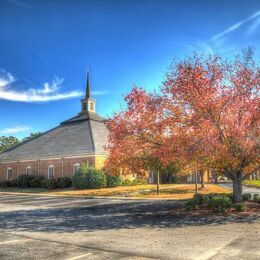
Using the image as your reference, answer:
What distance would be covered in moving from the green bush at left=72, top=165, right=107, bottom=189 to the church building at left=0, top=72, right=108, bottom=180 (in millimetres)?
2634

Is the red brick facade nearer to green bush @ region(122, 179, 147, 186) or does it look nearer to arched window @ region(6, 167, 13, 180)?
arched window @ region(6, 167, 13, 180)

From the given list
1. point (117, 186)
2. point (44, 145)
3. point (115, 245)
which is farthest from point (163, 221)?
point (44, 145)

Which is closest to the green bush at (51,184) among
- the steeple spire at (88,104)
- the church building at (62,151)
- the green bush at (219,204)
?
the church building at (62,151)

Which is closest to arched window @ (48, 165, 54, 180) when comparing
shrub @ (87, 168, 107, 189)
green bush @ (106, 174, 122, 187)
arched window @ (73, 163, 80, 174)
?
arched window @ (73, 163, 80, 174)

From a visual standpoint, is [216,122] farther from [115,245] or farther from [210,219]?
[115,245]

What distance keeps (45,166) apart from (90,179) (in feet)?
35.7

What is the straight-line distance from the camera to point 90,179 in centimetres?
3738

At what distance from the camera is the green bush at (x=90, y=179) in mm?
37375

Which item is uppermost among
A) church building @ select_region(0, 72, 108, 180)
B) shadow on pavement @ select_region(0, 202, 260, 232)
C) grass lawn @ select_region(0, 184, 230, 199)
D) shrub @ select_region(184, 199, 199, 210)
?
church building @ select_region(0, 72, 108, 180)

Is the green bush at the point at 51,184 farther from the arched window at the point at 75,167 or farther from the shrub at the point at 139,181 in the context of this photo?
the shrub at the point at 139,181

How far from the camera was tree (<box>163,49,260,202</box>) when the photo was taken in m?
15.3

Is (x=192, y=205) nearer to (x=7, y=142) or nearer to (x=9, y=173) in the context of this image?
(x=9, y=173)

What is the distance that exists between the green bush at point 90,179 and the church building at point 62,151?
2.63m

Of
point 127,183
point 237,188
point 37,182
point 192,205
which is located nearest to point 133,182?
point 127,183
